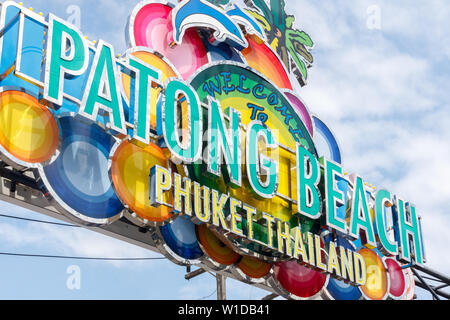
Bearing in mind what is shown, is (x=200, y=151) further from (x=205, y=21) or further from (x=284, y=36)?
(x=284, y=36)

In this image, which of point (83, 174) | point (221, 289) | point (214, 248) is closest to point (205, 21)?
point (214, 248)

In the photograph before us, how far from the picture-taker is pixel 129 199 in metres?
11.1

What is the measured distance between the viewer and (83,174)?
10.9 meters

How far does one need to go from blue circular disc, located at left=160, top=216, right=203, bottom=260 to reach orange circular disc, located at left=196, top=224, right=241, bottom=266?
0.10 meters

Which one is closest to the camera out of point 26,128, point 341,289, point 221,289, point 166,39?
point 26,128

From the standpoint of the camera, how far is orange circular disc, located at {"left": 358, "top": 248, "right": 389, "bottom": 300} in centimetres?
1493

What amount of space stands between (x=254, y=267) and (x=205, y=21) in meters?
4.38

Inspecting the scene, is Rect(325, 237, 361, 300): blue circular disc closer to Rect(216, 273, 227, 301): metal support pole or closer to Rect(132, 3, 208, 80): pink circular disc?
Rect(216, 273, 227, 301): metal support pole

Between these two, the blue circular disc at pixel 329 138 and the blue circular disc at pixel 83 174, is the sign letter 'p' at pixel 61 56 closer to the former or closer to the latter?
the blue circular disc at pixel 83 174

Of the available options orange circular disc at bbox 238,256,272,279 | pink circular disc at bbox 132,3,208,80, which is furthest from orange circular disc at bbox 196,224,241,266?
pink circular disc at bbox 132,3,208,80

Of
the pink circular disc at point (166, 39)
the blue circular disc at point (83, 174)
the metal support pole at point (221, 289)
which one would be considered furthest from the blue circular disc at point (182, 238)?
the metal support pole at point (221, 289)

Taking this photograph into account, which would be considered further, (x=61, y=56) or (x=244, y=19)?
(x=244, y=19)

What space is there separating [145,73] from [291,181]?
3550mm
